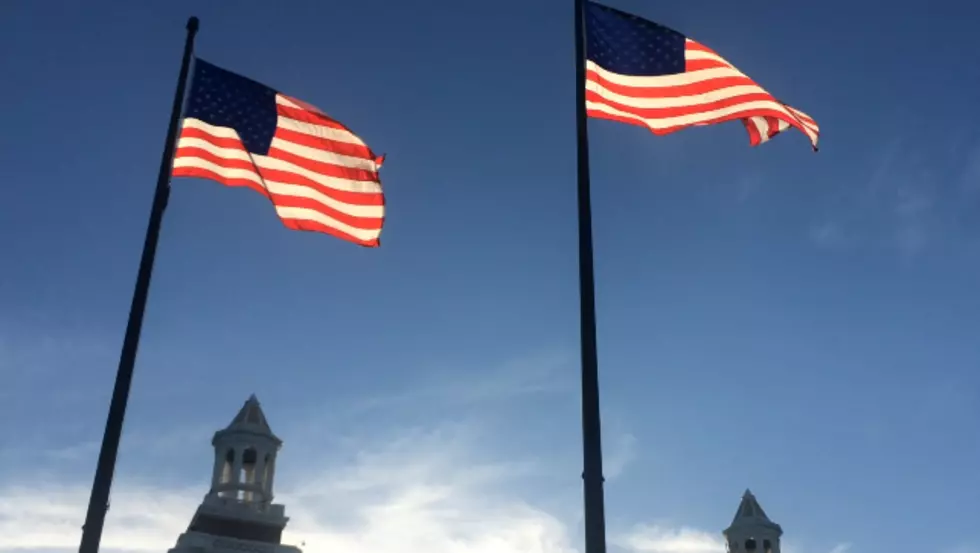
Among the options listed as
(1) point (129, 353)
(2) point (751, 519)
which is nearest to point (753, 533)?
(2) point (751, 519)

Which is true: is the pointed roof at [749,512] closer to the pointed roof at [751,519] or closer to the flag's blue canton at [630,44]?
the pointed roof at [751,519]

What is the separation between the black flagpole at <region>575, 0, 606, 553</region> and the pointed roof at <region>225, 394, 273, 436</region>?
115ft

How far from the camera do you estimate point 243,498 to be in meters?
44.5

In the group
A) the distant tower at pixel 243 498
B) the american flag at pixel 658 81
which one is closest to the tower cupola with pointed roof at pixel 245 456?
the distant tower at pixel 243 498

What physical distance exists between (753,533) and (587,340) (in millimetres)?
57970

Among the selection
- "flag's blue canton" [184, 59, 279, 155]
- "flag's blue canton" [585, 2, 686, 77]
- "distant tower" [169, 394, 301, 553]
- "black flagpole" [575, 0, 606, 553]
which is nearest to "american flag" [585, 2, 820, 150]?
"flag's blue canton" [585, 2, 686, 77]

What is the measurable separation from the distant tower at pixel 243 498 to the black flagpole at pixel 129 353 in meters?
29.0

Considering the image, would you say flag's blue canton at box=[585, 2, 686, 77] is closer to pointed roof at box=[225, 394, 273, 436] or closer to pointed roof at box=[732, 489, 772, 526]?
pointed roof at box=[225, 394, 273, 436]

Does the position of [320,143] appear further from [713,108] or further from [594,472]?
[594,472]

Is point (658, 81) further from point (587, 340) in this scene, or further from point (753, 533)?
point (753, 533)

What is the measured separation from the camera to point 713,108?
1627 centimetres

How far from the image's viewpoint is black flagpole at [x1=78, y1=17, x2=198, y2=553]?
13113 mm

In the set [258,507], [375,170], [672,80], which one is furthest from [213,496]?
[672,80]

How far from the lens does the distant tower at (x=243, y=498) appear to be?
1645 inches
